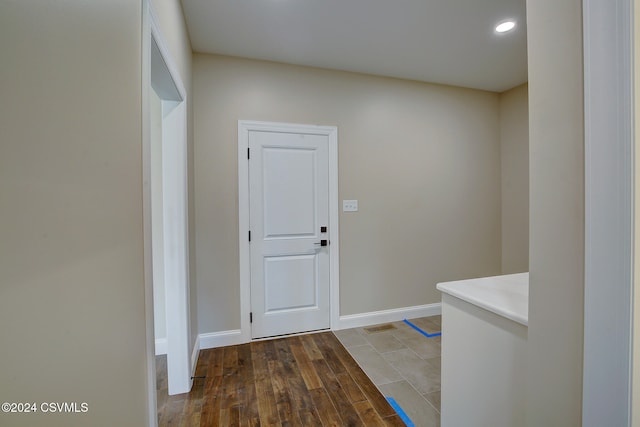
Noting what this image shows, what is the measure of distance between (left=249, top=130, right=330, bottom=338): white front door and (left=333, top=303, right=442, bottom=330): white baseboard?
0.22m

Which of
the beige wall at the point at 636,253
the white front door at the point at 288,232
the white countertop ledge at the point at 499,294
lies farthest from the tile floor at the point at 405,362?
the beige wall at the point at 636,253

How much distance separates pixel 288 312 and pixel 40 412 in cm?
227

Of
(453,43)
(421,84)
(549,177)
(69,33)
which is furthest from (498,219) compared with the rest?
(69,33)

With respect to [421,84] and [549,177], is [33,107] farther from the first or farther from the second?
[421,84]

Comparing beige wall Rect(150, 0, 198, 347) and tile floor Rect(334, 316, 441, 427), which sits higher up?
beige wall Rect(150, 0, 198, 347)

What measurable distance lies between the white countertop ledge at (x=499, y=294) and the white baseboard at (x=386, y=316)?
174 cm

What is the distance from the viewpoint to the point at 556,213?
2.40ft

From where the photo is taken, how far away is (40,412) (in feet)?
1.62

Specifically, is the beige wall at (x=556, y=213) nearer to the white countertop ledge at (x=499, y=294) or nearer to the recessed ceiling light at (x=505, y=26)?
the white countertop ledge at (x=499, y=294)

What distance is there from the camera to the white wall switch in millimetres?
2811

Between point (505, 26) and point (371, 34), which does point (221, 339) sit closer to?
point (371, 34)

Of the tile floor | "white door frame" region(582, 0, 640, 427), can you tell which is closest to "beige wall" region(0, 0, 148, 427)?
"white door frame" region(582, 0, 640, 427)

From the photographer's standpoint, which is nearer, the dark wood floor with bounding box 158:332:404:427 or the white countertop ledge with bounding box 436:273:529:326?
the white countertop ledge with bounding box 436:273:529:326

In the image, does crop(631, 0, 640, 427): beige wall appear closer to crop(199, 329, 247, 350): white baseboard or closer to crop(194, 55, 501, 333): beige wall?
crop(194, 55, 501, 333): beige wall
